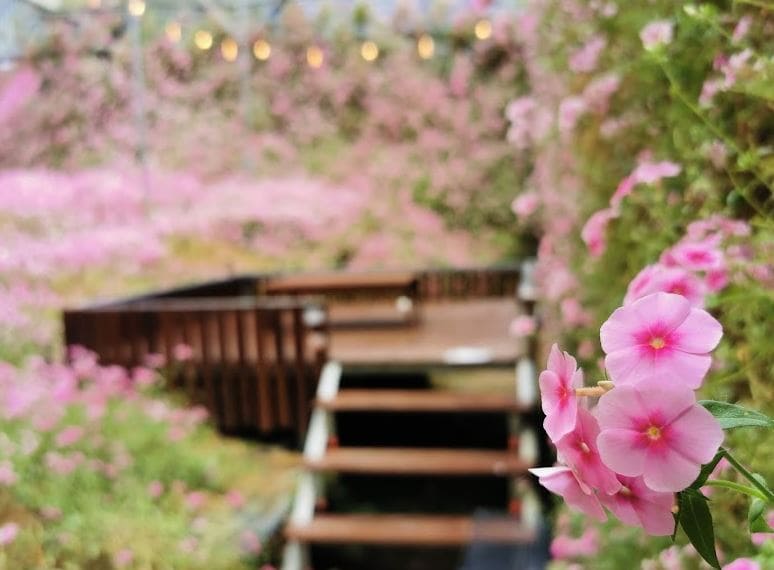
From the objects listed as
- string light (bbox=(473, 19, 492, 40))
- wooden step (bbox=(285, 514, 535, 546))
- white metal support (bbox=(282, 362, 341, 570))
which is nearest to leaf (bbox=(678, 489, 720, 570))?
wooden step (bbox=(285, 514, 535, 546))

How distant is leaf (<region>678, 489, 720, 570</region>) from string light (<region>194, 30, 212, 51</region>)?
976 cm

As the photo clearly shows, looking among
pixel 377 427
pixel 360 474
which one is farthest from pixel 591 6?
pixel 377 427

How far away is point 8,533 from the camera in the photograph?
1.57 meters

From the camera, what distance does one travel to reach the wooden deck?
3754 millimetres

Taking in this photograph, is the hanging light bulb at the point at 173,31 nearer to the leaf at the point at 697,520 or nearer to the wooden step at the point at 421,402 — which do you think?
the wooden step at the point at 421,402

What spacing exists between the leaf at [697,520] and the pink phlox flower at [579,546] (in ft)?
4.48

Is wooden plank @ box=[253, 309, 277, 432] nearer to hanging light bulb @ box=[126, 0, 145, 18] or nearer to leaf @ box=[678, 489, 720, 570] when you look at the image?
leaf @ box=[678, 489, 720, 570]

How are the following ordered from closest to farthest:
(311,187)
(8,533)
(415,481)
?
(8,533), (415,481), (311,187)

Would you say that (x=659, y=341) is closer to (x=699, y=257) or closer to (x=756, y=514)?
(x=756, y=514)

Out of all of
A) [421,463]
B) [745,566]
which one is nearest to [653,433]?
[745,566]

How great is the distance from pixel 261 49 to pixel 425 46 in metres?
2.13

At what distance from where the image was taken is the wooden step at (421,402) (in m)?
3.29

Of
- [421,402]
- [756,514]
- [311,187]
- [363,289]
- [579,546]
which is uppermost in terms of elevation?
[311,187]

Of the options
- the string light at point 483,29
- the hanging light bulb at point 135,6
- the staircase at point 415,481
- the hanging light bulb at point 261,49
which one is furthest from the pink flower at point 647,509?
the hanging light bulb at point 261,49
